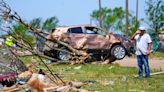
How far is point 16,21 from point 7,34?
0.54 m

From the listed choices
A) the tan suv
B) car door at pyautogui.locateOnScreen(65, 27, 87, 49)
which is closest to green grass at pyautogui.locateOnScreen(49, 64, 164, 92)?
car door at pyautogui.locateOnScreen(65, 27, 87, 49)

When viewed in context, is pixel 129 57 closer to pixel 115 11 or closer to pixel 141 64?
pixel 141 64

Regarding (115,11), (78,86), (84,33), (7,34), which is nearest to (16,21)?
(7,34)

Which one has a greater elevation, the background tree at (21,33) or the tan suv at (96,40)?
the background tree at (21,33)

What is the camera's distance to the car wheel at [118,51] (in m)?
22.6

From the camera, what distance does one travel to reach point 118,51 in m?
22.9

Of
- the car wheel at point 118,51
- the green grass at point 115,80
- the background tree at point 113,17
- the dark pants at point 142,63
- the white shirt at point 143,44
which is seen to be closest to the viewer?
the green grass at point 115,80

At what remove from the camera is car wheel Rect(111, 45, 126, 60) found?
22.6m

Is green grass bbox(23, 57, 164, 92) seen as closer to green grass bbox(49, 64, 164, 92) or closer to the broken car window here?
green grass bbox(49, 64, 164, 92)

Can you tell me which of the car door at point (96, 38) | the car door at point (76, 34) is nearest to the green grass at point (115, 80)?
the car door at point (76, 34)

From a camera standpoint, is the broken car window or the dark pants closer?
the dark pants

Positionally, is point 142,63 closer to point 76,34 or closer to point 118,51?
point 76,34

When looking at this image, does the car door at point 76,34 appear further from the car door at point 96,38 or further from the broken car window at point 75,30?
the car door at point 96,38

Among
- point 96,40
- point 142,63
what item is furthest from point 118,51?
point 142,63
